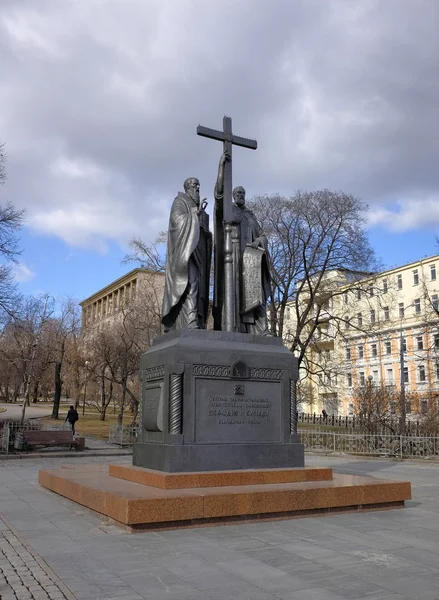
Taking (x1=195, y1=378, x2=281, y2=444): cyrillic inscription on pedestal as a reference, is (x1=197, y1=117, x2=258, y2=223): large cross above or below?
above

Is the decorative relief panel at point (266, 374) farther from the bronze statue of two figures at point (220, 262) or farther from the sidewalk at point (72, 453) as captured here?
the sidewalk at point (72, 453)

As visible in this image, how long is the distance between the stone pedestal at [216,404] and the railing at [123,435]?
17384 mm

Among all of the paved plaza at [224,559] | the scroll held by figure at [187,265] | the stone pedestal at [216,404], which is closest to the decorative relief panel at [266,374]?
the stone pedestal at [216,404]

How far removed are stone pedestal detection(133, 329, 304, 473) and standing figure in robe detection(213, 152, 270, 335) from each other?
69cm

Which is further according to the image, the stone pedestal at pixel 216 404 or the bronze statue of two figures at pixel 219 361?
the bronze statue of two figures at pixel 219 361

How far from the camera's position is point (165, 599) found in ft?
15.1

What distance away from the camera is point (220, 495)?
7.50m

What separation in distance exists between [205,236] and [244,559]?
6.18 metres

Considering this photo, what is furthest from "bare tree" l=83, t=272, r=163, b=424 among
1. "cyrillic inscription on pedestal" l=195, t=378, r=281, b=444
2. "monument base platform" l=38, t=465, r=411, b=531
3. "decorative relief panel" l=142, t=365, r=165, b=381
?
"monument base platform" l=38, t=465, r=411, b=531

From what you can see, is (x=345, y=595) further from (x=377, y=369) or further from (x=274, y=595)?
(x=377, y=369)

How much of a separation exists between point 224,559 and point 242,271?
5.87 m

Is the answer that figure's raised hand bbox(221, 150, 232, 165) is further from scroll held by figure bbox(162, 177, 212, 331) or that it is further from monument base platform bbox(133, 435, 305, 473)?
monument base platform bbox(133, 435, 305, 473)

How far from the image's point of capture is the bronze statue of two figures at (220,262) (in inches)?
399

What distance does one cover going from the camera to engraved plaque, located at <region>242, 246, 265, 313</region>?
34.6 ft
